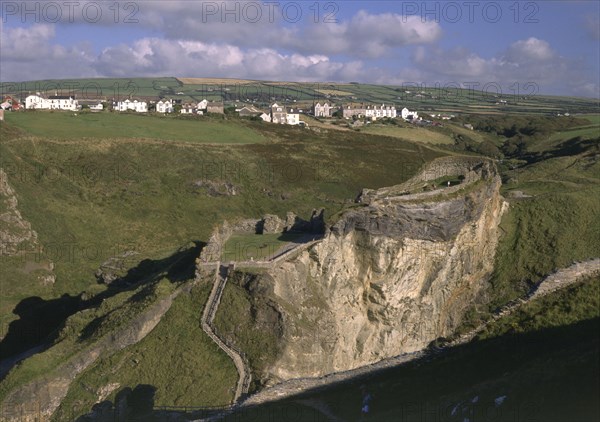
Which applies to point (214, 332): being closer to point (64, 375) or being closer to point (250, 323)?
point (250, 323)

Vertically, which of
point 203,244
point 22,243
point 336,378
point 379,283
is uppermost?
point 203,244

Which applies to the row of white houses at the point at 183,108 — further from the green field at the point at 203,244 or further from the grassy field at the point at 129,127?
the green field at the point at 203,244

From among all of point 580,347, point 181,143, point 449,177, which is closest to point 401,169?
point 181,143

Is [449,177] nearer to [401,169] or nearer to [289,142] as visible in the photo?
[401,169]

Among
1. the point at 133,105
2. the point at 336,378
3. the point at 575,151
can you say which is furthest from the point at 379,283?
the point at 133,105

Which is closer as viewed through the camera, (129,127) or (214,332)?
(214,332)

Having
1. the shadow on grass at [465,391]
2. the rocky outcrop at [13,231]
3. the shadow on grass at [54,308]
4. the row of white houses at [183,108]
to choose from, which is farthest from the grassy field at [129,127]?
the shadow on grass at [465,391]
